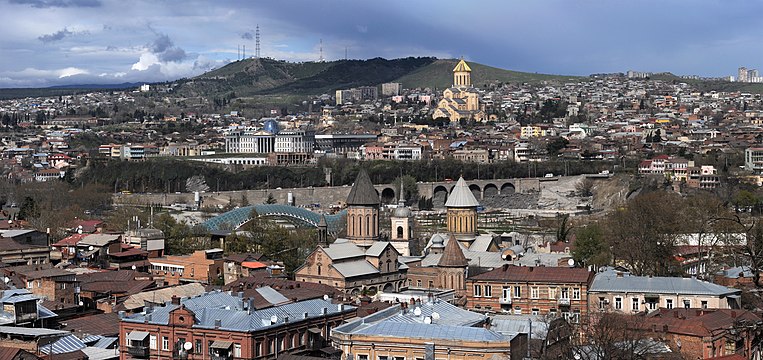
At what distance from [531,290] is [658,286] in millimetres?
3640

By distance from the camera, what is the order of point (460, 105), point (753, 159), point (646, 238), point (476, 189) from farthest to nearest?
point (460, 105), point (476, 189), point (753, 159), point (646, 238)

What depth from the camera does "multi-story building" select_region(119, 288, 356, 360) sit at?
24.6m

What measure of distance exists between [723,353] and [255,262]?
22.8 metres

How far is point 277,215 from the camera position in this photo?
67188 millimetres

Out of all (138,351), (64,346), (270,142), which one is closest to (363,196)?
(138,351)

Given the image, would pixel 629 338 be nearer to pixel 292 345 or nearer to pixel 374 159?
pixel 292 345

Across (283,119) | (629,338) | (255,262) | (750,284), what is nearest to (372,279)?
(255,262)

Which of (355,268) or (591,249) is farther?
(591,249)

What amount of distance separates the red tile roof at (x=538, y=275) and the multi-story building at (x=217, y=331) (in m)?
8.47

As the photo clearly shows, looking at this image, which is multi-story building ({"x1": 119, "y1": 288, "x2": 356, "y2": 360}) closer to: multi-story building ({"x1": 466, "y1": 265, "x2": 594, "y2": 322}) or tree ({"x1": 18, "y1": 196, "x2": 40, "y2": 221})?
multi-story building ({"x1": 466, "y1": 265, "x2": 594, "y2": 322})

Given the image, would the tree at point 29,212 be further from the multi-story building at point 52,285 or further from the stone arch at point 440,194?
the stone arch at point 440,194

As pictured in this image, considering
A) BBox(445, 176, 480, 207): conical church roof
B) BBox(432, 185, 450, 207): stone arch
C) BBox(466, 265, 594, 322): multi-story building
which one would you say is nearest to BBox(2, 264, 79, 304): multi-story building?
BBox(466, 265, 594, 322): multi-story building

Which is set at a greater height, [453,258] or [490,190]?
[453,258]

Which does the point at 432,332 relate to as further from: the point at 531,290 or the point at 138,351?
the point at 531,290
